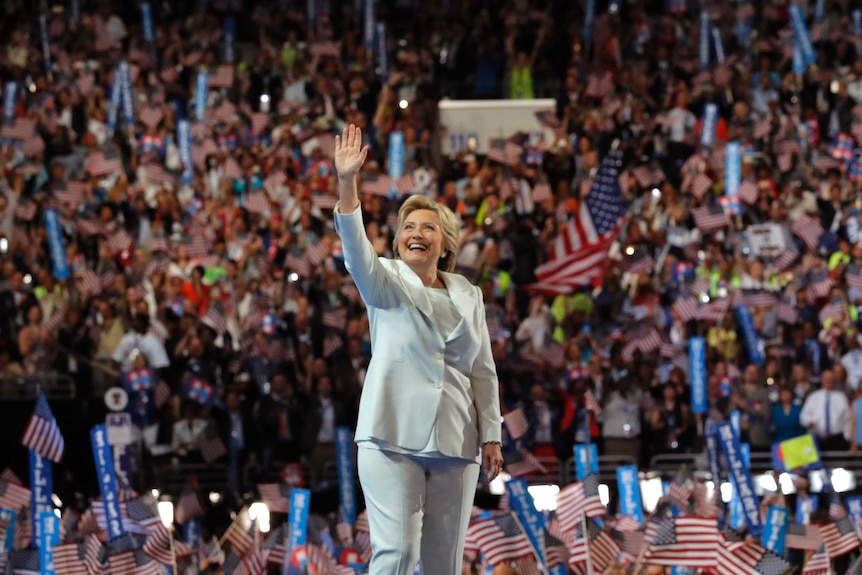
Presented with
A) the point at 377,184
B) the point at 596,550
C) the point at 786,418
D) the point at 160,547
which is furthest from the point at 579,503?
the point at 377,184

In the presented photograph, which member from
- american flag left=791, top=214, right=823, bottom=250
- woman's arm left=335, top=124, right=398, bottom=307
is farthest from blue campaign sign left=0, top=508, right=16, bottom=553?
american flag left=791, top=214, right=823, bottom=250

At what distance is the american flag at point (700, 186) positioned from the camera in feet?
51.1

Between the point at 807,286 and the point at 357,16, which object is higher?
the point at 357,16

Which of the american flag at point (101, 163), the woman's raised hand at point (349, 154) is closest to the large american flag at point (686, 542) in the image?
the woman's raised hand at point (349, 154)

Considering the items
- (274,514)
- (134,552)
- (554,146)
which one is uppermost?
(554,146)

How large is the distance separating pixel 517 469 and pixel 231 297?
432 cm

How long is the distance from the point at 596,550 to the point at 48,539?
2.71 m

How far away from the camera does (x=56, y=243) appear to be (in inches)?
560

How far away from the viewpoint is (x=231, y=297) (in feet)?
45.0

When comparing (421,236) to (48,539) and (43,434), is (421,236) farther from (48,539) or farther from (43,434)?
(43,434)

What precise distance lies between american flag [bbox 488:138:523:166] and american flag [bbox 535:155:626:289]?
1829mm

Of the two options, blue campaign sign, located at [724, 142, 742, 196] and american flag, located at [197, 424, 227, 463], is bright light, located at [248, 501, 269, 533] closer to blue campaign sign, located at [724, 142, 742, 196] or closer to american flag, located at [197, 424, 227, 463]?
american flag, located at [197, 424, 227, 463]

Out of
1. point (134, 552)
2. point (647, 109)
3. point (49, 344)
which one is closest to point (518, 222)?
point (647, 109)

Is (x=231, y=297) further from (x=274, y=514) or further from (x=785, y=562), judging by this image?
(x=785, y=562)
